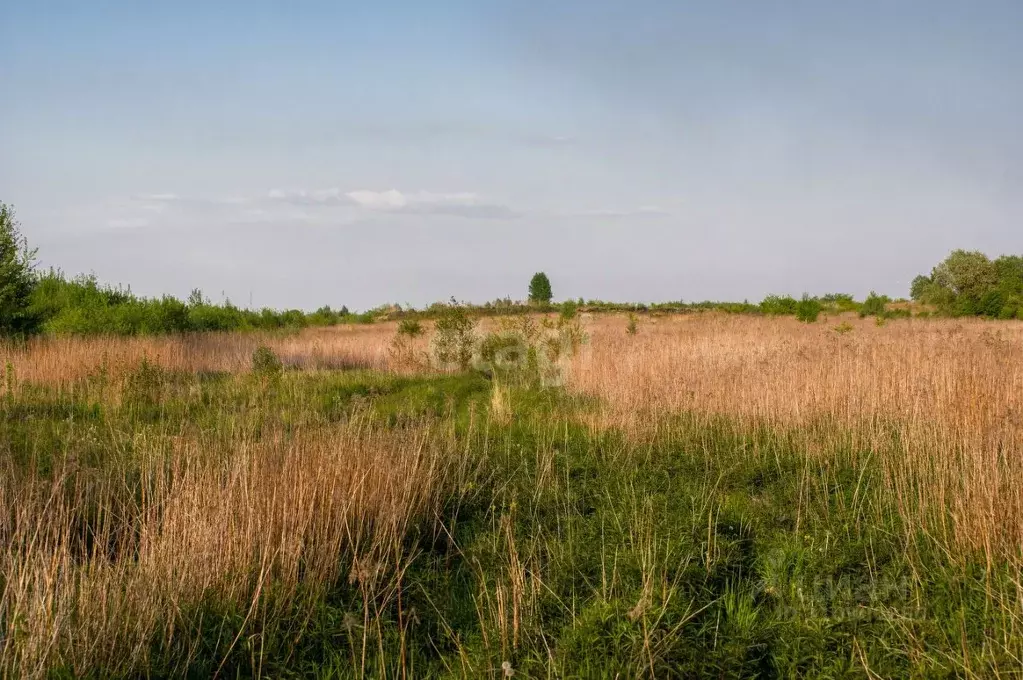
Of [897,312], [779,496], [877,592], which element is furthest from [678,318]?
[877,592]

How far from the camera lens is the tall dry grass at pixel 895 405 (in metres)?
4.71

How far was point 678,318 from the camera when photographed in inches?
1261

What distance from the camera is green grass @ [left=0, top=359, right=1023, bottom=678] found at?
141 inches

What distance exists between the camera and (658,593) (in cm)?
397

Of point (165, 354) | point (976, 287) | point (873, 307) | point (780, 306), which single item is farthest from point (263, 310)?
point (976, 287)

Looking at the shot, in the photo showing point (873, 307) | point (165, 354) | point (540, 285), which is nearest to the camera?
point (165, 354)

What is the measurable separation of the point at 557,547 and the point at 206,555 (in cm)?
221

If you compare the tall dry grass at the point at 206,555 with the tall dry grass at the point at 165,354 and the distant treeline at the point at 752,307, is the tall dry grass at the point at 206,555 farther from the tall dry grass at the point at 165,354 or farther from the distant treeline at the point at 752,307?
the distant treeline at the point at 752,307

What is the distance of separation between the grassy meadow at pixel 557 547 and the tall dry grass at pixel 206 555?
0.07 ft

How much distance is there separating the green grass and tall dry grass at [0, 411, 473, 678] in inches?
4.3

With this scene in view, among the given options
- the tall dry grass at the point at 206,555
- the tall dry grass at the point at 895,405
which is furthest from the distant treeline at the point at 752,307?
the tall dry grass at the point at 206,555

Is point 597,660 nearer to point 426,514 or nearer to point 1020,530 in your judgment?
point 426,514

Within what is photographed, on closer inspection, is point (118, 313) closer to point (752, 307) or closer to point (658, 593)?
point (658, 593)

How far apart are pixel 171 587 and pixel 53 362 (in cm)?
1171
